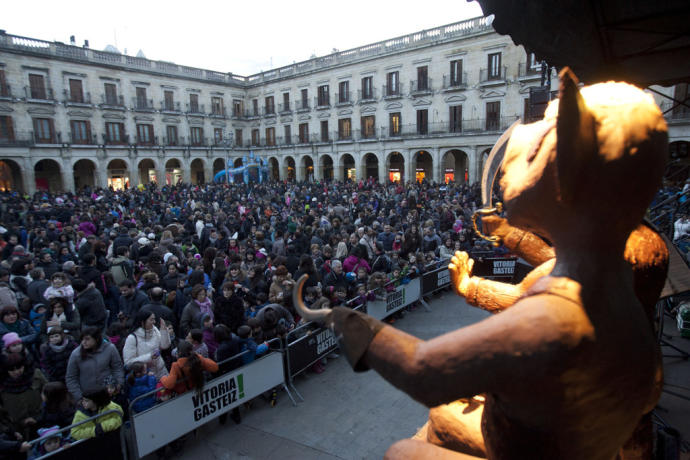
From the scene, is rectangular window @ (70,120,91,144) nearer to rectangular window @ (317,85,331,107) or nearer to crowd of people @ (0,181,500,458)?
rectangular window @ (317,85,331,107)

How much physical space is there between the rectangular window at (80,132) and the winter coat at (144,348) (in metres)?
29.7

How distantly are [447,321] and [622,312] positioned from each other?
6.92m

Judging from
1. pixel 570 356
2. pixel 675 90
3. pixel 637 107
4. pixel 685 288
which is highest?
pixel 675 90

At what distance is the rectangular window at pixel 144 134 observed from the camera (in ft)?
104

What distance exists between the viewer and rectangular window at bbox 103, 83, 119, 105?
97.8 feet

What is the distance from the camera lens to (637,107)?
0.98 metres

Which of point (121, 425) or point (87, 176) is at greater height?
point (87, 176)

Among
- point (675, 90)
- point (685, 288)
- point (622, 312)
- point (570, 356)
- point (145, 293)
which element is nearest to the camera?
point (570, 356)

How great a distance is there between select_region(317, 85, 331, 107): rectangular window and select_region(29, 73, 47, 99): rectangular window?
19.5 metres

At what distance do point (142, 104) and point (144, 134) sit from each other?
232cm

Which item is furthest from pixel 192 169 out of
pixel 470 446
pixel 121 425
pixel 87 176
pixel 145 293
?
pixel 470 446

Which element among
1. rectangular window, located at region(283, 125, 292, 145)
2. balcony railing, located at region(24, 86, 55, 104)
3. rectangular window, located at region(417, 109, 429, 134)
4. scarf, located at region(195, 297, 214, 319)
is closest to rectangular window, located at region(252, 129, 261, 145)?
rectangular window, located at region(283, 125, 292, 145)

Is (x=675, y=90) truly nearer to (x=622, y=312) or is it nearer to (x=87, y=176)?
(x=622, y=312)

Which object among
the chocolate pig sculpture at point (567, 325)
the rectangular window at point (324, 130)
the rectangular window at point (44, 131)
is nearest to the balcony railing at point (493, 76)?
the rectangular window at point (324, 130)
